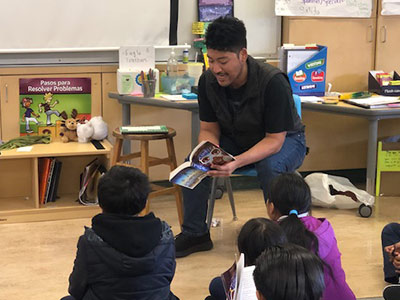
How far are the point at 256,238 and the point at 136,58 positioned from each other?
2.30m

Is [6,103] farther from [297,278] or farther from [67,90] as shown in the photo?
[297,278]

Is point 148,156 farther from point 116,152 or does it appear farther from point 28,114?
point 28,114

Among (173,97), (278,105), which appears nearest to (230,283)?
(278,105)

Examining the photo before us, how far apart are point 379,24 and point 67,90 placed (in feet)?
6.70

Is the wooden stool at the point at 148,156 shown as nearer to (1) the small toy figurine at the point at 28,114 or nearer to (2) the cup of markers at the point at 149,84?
(2) the cup of markers at the point at 149,84

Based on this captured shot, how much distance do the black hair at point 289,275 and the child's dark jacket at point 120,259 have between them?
67 cm

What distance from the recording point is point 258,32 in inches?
170

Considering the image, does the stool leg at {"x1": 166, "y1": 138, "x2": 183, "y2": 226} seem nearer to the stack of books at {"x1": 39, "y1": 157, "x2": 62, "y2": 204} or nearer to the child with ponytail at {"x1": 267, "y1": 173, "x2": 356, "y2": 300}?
the stack of books at {"x1": 39, "y1": 157, "x2": 62, "y2": 204}

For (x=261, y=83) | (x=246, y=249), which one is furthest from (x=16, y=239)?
(x=246, y=249)

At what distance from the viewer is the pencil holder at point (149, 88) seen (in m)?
3.79

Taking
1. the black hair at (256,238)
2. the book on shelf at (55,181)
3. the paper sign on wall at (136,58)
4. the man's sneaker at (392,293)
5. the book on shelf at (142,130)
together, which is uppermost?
the paper sign on wall at (136,58)

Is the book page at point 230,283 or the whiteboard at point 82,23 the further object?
the whiteboard at point 82,23

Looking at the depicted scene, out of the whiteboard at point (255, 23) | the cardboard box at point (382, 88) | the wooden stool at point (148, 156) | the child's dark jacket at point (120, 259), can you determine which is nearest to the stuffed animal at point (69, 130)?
the wooden stool at point (148, 156)

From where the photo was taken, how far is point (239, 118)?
314 cm
